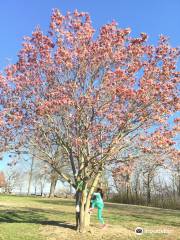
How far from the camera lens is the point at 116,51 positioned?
42.3 feet

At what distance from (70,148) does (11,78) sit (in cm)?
361

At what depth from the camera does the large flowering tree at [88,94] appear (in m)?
12.2

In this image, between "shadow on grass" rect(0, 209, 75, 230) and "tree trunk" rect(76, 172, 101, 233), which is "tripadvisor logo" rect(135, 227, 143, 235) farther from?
"shadow on grass" rect(0, 209, 75, 230)

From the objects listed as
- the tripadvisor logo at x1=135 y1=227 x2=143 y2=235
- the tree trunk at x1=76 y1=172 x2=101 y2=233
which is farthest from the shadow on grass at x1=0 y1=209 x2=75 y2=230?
the tripadvisor logo at x1=135 y1=227 x2=143 y2=235

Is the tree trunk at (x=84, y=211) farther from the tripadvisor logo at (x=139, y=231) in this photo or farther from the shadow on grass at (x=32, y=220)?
the tripadvisor logo at (x=139, y=231)

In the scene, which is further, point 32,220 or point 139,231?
point 32,220

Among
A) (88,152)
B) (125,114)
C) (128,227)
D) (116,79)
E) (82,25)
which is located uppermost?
(82,25)

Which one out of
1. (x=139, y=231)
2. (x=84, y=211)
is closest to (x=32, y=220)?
(x=84, y=211)

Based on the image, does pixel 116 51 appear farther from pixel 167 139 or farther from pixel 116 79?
pixel 167 139

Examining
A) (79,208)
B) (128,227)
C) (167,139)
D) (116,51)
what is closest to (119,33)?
(116,51)

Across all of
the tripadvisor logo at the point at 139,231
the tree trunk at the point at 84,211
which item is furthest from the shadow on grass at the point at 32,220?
the tripadvisor logo at the point at 139,231

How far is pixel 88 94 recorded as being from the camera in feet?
40.4

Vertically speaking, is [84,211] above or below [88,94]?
below

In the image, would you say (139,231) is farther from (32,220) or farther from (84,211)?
(32,220)
